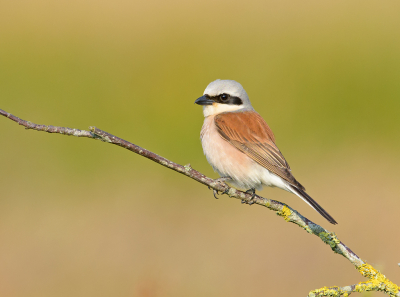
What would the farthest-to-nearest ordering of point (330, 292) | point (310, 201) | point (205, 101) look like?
point (205, 101), point (310, 201), point (330, 292)

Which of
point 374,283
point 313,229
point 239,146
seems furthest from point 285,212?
point 239,146

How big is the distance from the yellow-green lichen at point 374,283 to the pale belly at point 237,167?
1.25m

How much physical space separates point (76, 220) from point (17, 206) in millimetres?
764

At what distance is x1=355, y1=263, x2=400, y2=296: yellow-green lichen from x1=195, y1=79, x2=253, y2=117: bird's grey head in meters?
2.12

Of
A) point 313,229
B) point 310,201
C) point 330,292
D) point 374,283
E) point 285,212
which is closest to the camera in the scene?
point 330,292

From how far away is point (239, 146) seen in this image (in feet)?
11.3

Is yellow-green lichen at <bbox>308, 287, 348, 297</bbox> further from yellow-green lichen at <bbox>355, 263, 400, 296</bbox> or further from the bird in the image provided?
the bird

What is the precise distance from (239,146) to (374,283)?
1.73m

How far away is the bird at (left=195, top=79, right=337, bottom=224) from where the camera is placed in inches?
129

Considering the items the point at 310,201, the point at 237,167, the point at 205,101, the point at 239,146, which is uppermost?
the point at 205,101

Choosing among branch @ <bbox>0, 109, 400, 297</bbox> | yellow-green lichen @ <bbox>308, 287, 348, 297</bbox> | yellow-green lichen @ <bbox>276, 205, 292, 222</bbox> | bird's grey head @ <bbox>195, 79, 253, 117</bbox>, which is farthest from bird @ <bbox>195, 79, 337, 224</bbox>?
yellow-green lichen @ <bbox>308, 287, 348, 297</bbox>

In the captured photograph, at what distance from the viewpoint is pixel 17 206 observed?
220 inches

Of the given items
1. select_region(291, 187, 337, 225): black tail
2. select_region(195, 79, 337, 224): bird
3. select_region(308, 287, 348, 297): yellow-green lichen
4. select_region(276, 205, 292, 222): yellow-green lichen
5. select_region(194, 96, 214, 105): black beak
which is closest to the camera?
select_region(308, 287, 348, 297): yellow-green lichen

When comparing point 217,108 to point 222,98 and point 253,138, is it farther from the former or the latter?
point 253,138
